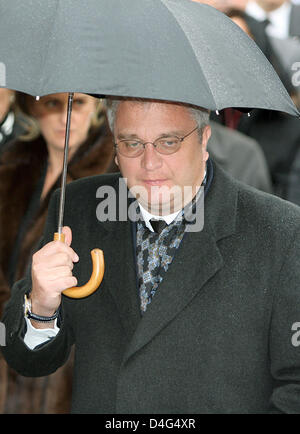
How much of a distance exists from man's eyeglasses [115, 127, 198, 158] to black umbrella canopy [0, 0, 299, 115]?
12.5 inches

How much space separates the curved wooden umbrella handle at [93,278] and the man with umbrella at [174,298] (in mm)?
69

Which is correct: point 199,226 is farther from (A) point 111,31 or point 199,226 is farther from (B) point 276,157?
(B) point 276,157

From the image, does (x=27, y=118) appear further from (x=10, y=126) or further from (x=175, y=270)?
(x=175, y=270)

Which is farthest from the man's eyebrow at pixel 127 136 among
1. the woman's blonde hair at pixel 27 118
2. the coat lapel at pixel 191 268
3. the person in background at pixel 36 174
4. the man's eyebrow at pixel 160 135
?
the woman's blonde hair at pixel 27 118

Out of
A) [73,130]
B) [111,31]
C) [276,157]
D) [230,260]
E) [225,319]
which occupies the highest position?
[276,157]

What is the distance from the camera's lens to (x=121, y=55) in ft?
7.29

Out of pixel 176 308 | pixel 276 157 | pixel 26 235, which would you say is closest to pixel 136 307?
pixel 176 308

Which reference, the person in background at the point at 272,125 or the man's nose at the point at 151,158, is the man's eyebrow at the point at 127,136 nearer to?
the man's nose at the point at 151,158

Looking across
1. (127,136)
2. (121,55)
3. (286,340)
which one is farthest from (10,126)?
(286,340)

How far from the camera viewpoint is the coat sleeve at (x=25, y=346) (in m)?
2.67

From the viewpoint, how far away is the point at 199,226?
2.67 metres

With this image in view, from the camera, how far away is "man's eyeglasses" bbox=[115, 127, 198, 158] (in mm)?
2594

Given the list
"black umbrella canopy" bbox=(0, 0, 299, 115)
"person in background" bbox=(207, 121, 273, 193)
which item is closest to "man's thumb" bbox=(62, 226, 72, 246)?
"black umbrella canopy" bbox=(0, 0, 299, 115)

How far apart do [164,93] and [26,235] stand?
2032mm
